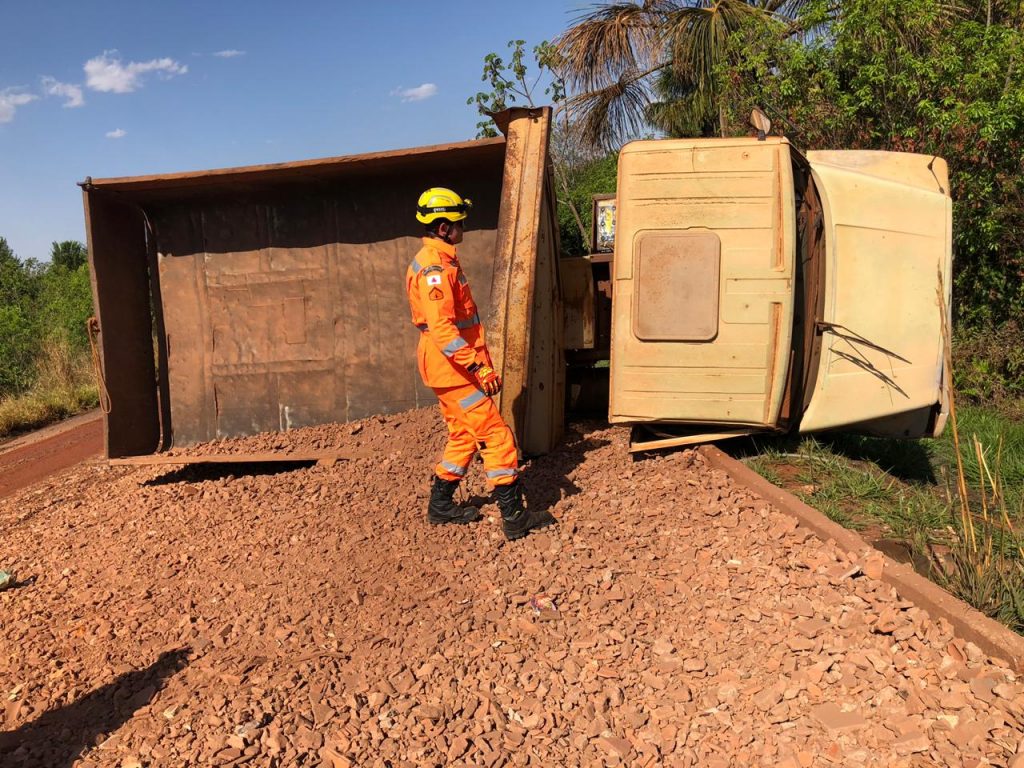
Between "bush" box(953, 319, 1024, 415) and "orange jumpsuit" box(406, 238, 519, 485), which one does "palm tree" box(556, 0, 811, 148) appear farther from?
"orange jumpsuit" box(406, 238, 519, 485)

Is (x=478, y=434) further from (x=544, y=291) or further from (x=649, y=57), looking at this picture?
(x=649, y=57)

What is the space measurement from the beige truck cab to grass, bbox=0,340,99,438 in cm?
935

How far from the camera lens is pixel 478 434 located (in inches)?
160

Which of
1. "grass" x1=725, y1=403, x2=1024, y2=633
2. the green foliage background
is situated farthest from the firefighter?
the green foliage background

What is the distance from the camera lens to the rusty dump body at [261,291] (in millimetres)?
5895

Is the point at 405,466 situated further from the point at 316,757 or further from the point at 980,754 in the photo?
the point at 980,754

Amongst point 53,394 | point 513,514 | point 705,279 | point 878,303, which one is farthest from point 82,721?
point 53,394

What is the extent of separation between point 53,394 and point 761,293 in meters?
11.0

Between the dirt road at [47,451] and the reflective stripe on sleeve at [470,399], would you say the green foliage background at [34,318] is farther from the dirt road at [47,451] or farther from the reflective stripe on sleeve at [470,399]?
the reflective stripe on sleeve at [470,399]

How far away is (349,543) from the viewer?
4.08m

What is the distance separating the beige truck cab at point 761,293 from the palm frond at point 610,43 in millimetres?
8048

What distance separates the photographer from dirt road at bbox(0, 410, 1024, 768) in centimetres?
254

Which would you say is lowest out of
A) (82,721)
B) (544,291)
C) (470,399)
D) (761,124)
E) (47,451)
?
(47,451)

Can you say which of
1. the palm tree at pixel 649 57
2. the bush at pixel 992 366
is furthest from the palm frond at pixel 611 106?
the bush at pixel 992 366
